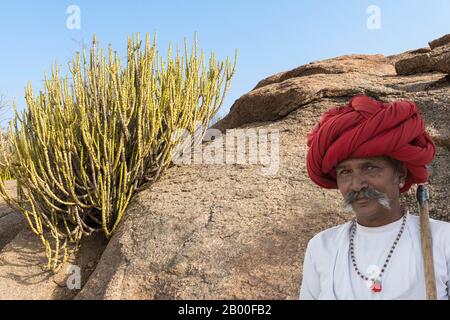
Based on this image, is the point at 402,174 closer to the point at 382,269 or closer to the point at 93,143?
the point at 382,269

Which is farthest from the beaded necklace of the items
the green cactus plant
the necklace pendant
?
the green cactus plant

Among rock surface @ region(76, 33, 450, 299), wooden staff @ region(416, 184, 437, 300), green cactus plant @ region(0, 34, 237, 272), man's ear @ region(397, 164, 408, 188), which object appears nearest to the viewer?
wooden staff @ region(416, 184, 437, 300)

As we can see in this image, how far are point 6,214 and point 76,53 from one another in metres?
2.60

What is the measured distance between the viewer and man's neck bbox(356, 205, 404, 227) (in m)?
2.26

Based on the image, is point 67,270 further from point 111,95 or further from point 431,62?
point 431,62

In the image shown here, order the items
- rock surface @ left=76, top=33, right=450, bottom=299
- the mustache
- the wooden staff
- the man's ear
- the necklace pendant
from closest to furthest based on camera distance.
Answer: the wooden staff → the necklace pendant → the mustache → the man's ear → rock surface @ left=76, top=33, right=450, bottom=299

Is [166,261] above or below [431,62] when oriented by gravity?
below

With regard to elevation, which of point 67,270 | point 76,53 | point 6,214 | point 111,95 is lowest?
point 67,270

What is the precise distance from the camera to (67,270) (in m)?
4.73

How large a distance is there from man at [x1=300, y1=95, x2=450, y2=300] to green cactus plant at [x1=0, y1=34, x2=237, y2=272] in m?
2.91

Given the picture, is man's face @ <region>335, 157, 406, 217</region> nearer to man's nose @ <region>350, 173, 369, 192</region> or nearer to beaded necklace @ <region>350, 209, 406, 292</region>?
man's nose @ <region>350, 173, 369, 192</region>

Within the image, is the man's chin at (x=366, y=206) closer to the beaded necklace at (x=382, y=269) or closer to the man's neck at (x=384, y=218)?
the man's neck at (x=384, y=218)

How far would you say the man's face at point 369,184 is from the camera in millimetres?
2229
